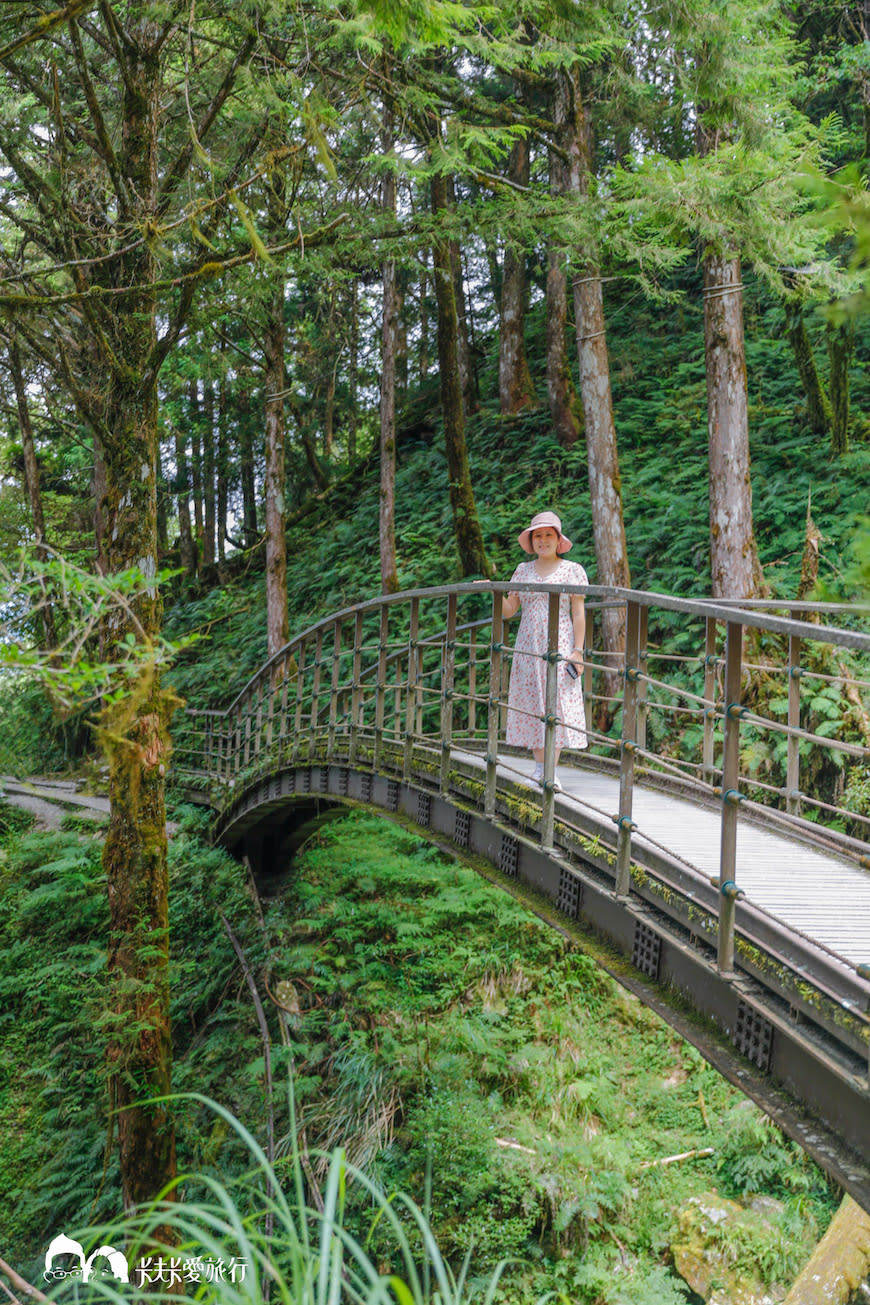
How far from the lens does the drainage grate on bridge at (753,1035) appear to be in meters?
3.36

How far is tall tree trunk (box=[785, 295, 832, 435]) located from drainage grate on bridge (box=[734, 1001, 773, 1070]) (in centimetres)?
1106

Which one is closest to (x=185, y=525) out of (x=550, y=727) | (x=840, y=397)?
(x=840, y=397)

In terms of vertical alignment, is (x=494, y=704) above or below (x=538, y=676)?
below

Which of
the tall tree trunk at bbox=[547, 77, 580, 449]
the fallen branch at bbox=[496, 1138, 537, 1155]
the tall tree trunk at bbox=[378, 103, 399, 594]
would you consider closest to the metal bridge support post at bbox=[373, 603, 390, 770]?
the fallen branch at bbox=[496, 1138, 537, 1155]

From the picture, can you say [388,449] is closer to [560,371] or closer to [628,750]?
[560,371]

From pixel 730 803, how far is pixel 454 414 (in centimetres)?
→ 969

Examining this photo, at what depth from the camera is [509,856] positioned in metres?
5.60

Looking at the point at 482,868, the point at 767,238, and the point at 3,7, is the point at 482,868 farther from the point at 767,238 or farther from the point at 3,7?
the point at 3,7

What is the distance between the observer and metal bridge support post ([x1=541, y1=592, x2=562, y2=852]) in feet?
15.6

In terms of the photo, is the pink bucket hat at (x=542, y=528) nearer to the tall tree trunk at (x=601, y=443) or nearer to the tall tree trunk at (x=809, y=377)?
the tall tree trunk at (x=601, y=443)

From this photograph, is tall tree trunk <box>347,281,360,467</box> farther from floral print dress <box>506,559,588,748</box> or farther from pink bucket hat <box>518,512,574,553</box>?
floral print dress <box>506,559,588,748</box>

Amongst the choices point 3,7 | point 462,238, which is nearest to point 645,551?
point 462,238

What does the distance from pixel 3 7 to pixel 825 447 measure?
10384 millimetres

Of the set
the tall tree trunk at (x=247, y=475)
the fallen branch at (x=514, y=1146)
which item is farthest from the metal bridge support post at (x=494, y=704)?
the tall tree trunk at (x=247, y=475)
